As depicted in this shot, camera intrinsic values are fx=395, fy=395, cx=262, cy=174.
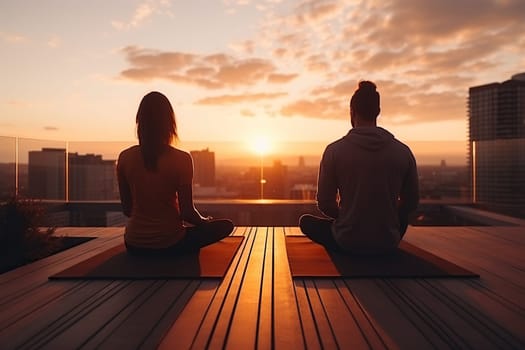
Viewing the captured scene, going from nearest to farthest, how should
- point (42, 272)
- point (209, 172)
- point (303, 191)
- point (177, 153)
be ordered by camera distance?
point (42, 272) → point (177, 153) → point (303, 191) → point (209, 172)

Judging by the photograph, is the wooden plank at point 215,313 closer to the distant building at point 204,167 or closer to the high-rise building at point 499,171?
the high-rise building at point 499,171

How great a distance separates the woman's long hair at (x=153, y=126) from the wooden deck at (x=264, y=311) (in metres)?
0.76

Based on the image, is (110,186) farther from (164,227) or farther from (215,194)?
(164,227)

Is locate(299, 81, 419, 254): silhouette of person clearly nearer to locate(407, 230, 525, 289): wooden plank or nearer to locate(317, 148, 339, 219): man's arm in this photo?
locate(317, 148, 339, 219): man's arm

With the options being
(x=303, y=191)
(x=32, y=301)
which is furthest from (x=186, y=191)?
(x=303, y=191)


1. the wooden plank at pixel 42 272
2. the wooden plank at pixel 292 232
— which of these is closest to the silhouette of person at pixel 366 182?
the wooden plank at pixel 292 232

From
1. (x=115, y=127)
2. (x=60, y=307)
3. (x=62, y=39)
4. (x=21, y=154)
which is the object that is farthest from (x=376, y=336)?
(x=115, y=127)

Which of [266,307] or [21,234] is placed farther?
[21,234]

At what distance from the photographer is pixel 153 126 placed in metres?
2.36

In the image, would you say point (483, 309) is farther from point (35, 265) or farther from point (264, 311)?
point (35, 265)

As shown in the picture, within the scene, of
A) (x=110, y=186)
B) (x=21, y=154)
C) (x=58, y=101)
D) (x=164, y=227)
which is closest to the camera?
(x=164, y=227)

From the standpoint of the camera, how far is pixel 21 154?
18.2 ft

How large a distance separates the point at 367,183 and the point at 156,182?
1.25 m

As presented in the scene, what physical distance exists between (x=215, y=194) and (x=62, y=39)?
334cm
